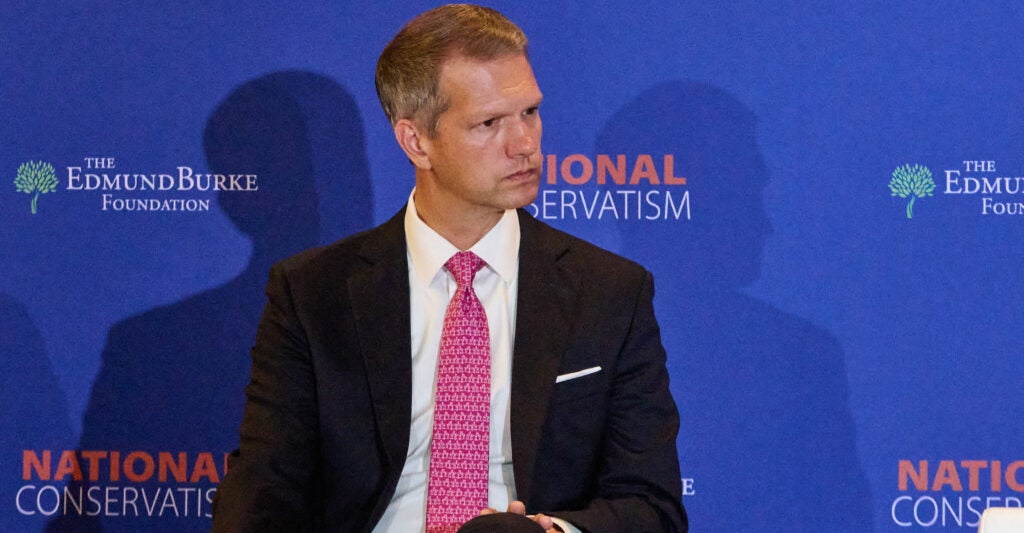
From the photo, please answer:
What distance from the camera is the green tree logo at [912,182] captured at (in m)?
2.81

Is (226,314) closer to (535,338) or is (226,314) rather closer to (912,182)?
(535,338)

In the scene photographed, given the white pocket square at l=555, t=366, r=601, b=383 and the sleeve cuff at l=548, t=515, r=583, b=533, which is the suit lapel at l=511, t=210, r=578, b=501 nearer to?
the white pocket square at l=555, t=366, r=601, b=383

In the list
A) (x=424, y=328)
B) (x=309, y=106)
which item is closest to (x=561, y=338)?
Result: (x=424, y=328)

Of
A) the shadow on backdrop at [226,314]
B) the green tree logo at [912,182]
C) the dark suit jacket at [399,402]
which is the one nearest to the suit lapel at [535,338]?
the dark suit jacket at [399,402]

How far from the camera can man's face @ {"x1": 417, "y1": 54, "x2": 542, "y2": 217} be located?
2.19 m

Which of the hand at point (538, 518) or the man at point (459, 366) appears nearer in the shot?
the hand at point (538, 518)

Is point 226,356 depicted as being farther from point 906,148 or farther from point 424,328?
point 906,148

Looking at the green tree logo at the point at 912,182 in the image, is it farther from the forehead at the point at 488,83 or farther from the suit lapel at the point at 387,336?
the suit lapel at the point at 387,336

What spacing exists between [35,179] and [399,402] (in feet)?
4.43

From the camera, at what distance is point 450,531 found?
85.4 inches

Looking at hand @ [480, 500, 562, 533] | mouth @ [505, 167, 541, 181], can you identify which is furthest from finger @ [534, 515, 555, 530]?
mouth @ [505, 167, 541, 181]

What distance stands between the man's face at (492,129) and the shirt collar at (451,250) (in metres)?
0.08

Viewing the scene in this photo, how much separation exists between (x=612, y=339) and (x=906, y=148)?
1033 millimetres

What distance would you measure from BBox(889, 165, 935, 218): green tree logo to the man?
0.87 meters
